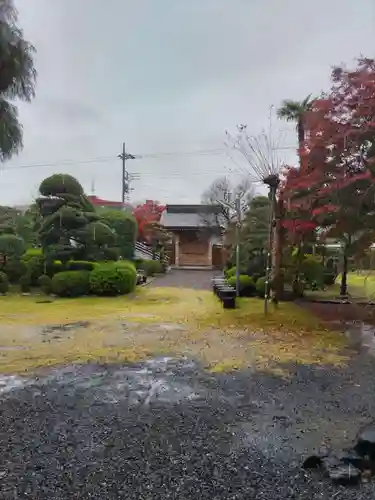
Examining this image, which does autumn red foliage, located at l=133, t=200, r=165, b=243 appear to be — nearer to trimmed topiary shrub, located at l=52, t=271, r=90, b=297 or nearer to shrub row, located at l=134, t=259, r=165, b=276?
shrub row, located at l=134, t=259, r=165, b=276

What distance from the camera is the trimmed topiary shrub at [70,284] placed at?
35.7 feet

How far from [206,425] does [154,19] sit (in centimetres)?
516

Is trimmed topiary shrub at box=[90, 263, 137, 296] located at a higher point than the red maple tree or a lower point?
lower

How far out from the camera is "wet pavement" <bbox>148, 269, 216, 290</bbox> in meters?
13.8

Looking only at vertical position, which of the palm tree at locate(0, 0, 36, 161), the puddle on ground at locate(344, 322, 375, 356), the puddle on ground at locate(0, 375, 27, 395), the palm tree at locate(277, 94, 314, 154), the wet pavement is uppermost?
the palm tree at locate(277, 94, 314, 154)

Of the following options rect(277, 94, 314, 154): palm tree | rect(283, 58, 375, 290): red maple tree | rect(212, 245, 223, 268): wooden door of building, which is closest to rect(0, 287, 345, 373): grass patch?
rect(283, 58, 375, 290): red maple tree

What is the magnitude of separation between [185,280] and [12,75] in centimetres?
1317

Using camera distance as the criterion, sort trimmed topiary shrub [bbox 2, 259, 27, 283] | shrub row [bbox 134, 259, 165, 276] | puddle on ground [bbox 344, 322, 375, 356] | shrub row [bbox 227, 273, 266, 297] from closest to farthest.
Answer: puddle on ground [bbox 344, 322, 375, 356] → shrub row [bbox 227, 273, 266, 297] → trimmed topiary shrub [bbox 2, 259, 27, 283] → shrub row [bbox 134, 259, 165, 276]

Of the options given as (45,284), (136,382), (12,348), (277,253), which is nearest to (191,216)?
(45,284)

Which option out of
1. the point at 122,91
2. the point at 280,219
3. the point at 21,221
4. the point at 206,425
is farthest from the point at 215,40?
the point at 21,221

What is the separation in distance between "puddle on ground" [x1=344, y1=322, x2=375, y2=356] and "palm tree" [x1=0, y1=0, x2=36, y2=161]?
4.61 meters

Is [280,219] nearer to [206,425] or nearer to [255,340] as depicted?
[255,340]

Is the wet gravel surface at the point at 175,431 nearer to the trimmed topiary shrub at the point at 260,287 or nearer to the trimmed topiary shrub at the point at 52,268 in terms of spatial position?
the trimmed topiary shrub at the point at 260,287

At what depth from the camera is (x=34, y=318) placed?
770 centimetres
